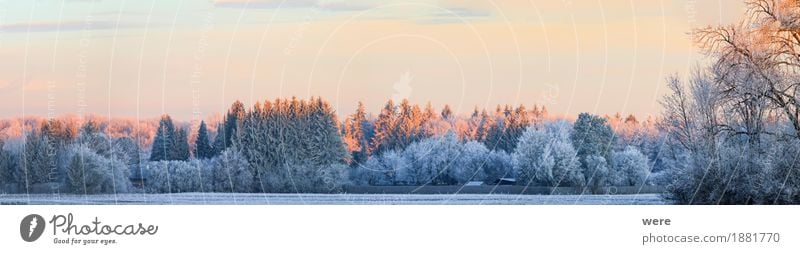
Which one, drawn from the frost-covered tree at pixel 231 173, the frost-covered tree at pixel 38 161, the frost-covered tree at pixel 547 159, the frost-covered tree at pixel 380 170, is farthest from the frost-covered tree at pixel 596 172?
the frost-covered tree at pixel 38 161

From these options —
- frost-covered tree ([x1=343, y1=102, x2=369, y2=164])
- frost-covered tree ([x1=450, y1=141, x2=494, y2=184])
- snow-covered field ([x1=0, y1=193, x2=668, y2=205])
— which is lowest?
snow-covered field ([x1=0, y1=193, x2=668, y2=205])

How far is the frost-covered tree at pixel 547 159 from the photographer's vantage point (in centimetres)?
4638

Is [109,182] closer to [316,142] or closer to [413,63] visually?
[316,142]

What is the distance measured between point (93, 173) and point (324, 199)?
21.2ft

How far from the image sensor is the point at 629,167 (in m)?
47.8

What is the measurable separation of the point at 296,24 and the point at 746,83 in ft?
37.9

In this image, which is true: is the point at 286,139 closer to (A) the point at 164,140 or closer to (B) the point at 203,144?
(B) the point at 203,144

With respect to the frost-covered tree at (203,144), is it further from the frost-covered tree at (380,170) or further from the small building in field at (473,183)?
the small building in field at (473,183)

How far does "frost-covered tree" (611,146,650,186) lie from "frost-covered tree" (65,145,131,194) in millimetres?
13519

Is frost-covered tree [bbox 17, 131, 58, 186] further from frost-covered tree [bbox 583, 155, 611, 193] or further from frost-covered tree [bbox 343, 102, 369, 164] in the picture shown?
frost-covered tree [bbox 583, 155, 611, 193]

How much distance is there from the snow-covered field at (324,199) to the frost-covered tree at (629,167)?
2.18 m

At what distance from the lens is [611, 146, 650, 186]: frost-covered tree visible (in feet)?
155

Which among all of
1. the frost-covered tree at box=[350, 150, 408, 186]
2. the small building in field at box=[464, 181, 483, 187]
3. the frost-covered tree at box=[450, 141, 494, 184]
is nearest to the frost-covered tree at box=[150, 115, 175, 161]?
the frost-covered tree at box=[350, 150, 408, 186]
